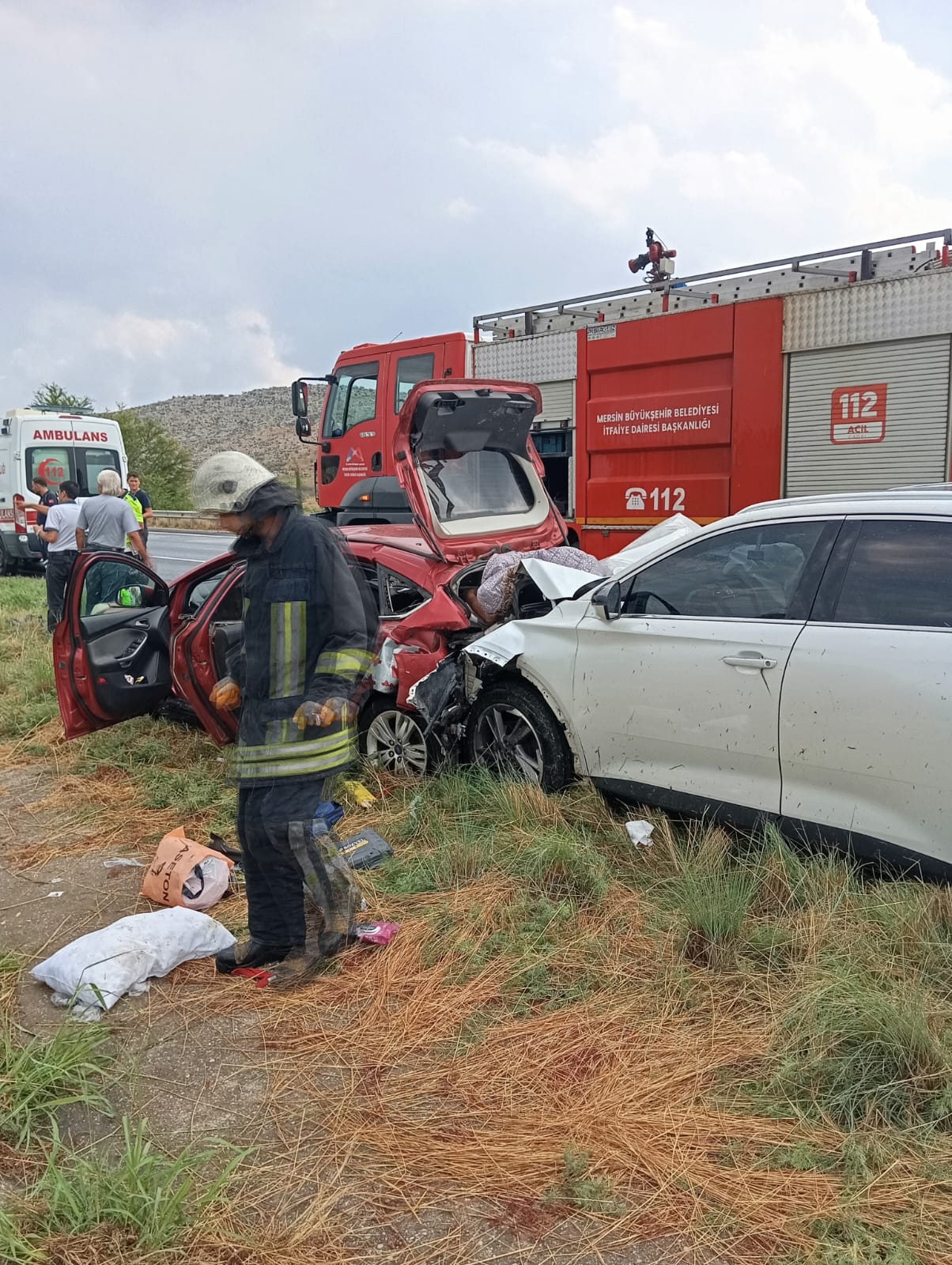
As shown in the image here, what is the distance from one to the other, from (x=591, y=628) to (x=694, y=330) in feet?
15.9

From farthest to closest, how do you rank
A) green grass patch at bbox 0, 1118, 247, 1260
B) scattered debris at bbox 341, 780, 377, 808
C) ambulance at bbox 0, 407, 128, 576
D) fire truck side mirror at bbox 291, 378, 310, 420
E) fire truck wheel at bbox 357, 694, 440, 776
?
ambulance at bbox 0, 407, 128, 576 → fire truck side mirror at bbox 291, 378, 310, 420 → fire truck wheel at bbox 357, 694, 440, 776 → scattered debris at bbox 341, 780, 377, 808 → green grass patch at bbox 0, 1118, 247, 1260

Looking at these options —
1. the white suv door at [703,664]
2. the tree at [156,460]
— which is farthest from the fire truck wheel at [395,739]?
the tree at [156,460]

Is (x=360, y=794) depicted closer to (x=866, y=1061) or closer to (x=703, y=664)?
(x=703, y=664)

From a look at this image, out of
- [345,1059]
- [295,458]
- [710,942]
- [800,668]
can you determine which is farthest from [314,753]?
[295,458]

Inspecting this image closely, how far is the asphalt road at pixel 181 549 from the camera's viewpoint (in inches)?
771

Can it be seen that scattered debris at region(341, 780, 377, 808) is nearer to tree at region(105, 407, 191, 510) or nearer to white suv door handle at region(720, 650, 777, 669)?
white suv door handle at region(720, 650, 777, 669)

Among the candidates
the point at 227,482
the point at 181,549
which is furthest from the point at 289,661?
the point at 181,549

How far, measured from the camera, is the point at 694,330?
27.9 ft

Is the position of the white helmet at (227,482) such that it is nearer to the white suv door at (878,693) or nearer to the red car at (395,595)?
the red car at (395,595)

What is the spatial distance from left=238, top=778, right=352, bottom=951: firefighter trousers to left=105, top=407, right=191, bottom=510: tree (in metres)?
42.8

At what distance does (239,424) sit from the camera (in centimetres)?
9300

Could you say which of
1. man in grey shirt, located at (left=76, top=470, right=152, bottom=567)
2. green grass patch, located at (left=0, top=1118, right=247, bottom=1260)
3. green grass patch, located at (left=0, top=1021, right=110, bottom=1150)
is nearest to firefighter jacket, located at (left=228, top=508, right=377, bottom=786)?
green grass patch, located at (left=0, top=1021, right=110, bottom=1150)

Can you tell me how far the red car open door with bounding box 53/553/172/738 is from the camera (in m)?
5.70

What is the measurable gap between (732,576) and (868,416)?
4190 mm
